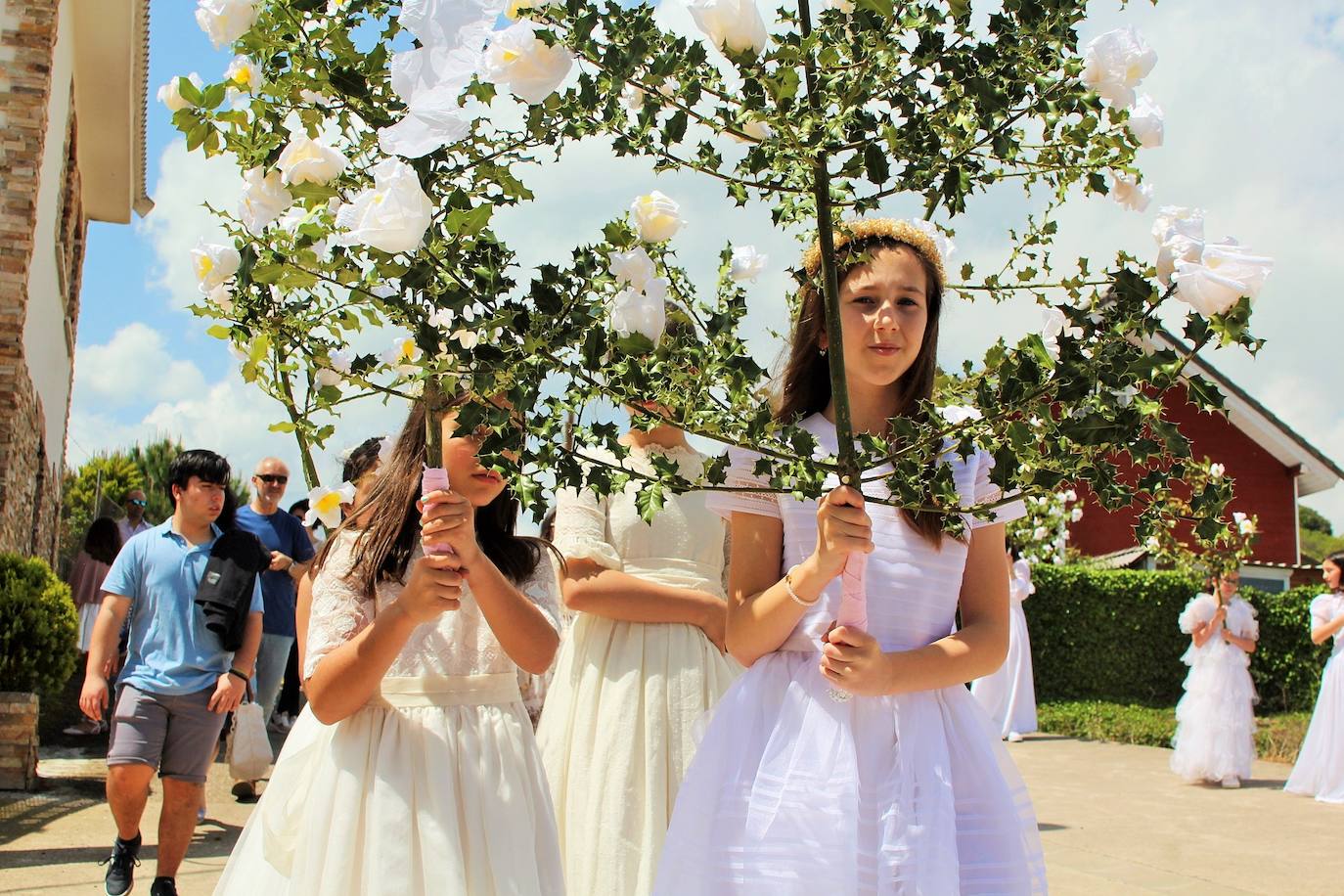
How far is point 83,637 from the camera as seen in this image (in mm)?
12141

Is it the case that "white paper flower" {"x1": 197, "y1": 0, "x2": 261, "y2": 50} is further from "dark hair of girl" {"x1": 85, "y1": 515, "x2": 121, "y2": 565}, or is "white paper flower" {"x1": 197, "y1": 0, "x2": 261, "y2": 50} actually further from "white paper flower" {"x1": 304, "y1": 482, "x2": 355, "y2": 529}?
"dark hair of girl" {"x1": 85, "y1": 515, "x2": 121, "y2": 565}

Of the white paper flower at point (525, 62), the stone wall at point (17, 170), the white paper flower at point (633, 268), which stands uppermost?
the stone wall at point (17, 170)

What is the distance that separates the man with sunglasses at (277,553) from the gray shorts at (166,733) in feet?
9.00

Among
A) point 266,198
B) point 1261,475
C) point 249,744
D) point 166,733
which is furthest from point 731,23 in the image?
point 1261,475

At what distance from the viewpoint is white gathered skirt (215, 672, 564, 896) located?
116 inches

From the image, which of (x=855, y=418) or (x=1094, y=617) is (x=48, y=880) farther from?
(x=1094, y=617)

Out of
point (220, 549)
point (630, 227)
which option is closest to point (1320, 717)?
point (220, 549)

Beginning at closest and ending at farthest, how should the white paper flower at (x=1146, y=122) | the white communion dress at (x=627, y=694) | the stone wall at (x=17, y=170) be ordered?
the white paper flower at (x=1146, y=122)
the white communion dress at (x=627, y=694)
the stone wall at (x=17, y=170)

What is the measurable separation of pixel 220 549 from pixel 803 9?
195 inches

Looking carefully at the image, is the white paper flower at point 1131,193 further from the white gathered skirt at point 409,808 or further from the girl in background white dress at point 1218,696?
the girl in background white dress at point 1218,696

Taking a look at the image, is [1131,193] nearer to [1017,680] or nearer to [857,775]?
[857,775]

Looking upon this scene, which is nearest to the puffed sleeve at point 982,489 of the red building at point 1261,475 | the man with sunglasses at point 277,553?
the man with sunglasses at point 277,553

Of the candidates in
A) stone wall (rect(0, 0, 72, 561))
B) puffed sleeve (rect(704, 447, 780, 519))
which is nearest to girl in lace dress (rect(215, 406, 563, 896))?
puffed sleeve (rect(704, 447, 780, 519))

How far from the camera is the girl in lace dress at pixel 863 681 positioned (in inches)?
91.6
